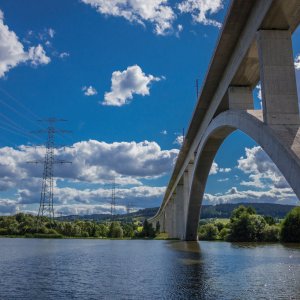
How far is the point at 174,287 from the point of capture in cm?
1766

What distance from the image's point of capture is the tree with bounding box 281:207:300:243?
59.2 meters

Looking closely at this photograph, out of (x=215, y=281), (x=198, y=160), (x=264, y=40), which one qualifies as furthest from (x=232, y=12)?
(x=198, y=160)

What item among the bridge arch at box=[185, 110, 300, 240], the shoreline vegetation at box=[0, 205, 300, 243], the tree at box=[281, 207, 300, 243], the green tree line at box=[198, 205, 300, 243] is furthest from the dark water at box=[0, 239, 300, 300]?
the shoreline vegetation at box=[0, 205, 300, 243]

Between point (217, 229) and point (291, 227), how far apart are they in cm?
2449

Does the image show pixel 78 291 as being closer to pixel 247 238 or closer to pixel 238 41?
pixel 238 41

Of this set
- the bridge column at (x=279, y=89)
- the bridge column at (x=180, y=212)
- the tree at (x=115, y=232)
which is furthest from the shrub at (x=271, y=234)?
the bridge column at (x=279, y=89)

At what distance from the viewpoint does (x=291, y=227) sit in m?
60.0

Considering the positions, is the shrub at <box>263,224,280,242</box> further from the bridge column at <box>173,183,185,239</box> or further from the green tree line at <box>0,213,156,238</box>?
the green tree line at <box>0,213,156,238</box>

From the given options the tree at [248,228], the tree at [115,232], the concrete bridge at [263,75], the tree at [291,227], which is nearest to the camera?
the concrete bridge at [263,75]

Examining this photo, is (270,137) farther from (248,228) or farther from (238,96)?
(248,228)

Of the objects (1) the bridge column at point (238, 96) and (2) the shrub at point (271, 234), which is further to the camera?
(2) the shrub at point (271, 234)

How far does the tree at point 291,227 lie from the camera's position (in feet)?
194

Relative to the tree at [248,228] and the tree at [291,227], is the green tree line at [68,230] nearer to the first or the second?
the tree at [248,228]

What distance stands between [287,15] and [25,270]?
1909cm
